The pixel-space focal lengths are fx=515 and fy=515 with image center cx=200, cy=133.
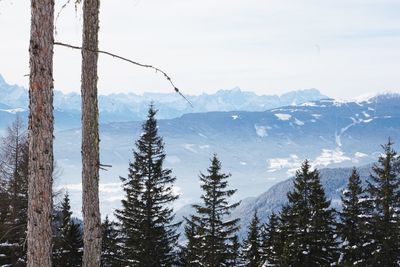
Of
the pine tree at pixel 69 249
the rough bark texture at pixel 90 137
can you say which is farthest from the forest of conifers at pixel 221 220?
the rough bark texture at pixel 90 137

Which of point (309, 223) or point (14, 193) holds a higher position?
point (14, 193)

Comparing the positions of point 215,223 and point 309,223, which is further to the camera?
point 215,223

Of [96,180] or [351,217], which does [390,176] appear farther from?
[96,180]

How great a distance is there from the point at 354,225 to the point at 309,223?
4806 mm

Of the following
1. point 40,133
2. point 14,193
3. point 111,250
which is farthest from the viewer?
point 111,250

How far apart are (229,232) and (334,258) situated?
5471mm

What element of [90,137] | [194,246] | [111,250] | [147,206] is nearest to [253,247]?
[194,246]

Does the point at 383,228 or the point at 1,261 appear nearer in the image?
the point at 1,261

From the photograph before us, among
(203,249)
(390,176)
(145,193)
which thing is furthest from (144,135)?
(390,176)

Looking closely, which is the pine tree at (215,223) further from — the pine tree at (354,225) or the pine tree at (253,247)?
the pine tree at (354,225)

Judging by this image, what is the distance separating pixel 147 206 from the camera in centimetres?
2717

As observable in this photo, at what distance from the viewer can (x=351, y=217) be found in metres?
28.6

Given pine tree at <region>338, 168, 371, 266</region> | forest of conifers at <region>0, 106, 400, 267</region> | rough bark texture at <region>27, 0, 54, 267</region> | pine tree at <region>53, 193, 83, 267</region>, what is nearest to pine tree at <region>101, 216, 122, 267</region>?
forest of conifers at <region>0, 106, 400, 267</region>

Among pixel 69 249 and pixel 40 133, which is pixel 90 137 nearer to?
pixel 40 133
